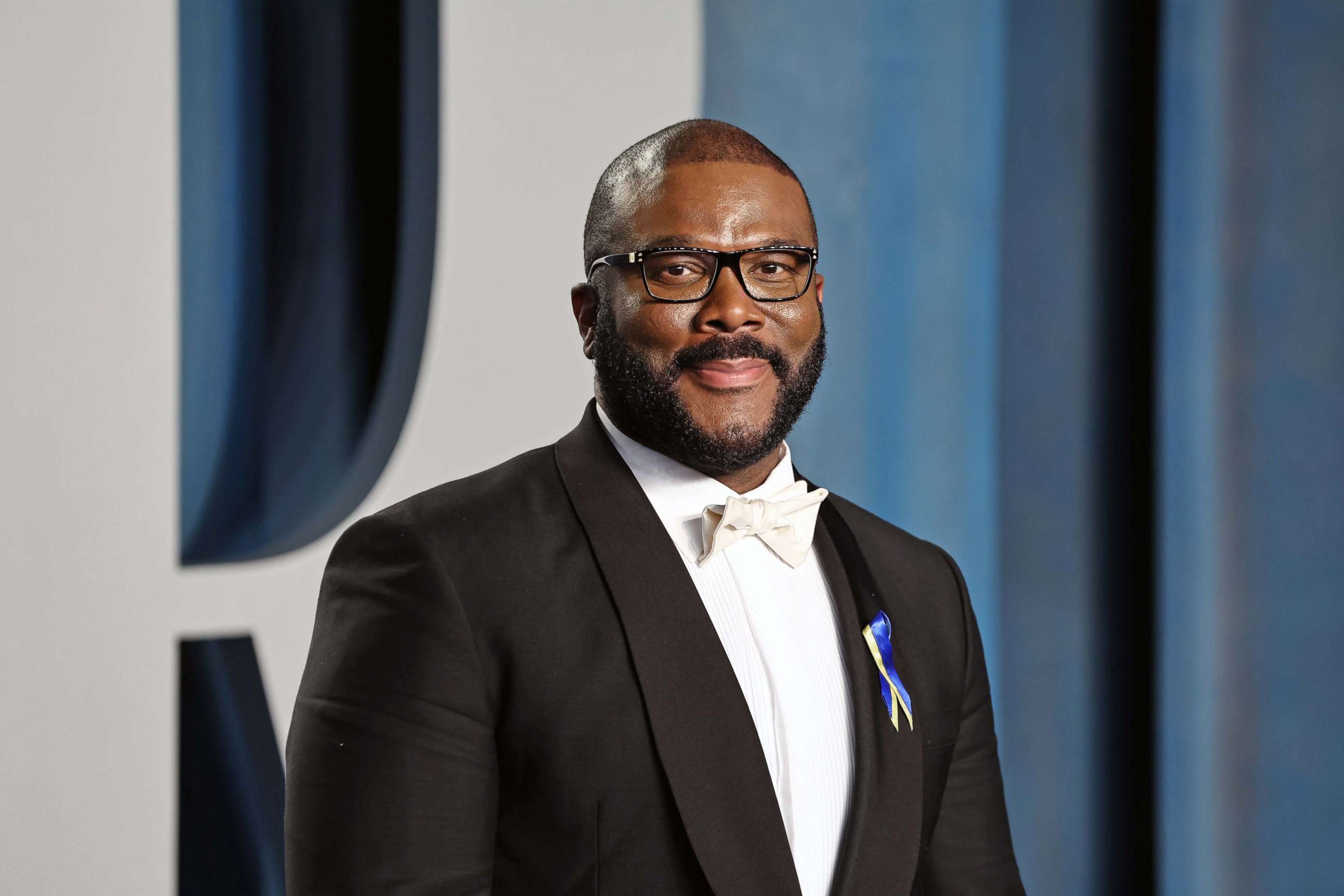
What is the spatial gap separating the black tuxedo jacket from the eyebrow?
25 cm

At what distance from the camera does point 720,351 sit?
132cm

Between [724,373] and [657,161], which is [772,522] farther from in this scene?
[657,161]

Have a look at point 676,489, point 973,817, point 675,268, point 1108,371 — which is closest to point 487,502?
point 676,489

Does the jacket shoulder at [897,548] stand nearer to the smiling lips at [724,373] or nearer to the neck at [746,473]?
the neck at [746,473]

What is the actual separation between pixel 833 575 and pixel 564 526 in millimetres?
310

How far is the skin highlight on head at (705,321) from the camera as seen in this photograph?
52.2 inches

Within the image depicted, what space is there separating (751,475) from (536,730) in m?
0.38

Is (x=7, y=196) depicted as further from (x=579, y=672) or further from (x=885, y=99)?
(x=885, y=99)

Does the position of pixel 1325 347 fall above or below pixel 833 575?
above

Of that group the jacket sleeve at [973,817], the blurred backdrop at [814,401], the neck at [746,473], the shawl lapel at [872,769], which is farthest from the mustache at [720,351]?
the blurred backdrop at [814,401]

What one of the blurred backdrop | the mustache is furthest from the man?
the blurred backdrop

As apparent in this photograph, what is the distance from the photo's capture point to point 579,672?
47.7 inches

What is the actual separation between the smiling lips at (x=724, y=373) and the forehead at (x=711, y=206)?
0.12 metres

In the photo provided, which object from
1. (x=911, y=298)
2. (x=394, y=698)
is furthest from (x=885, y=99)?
(x=394, y=698)
